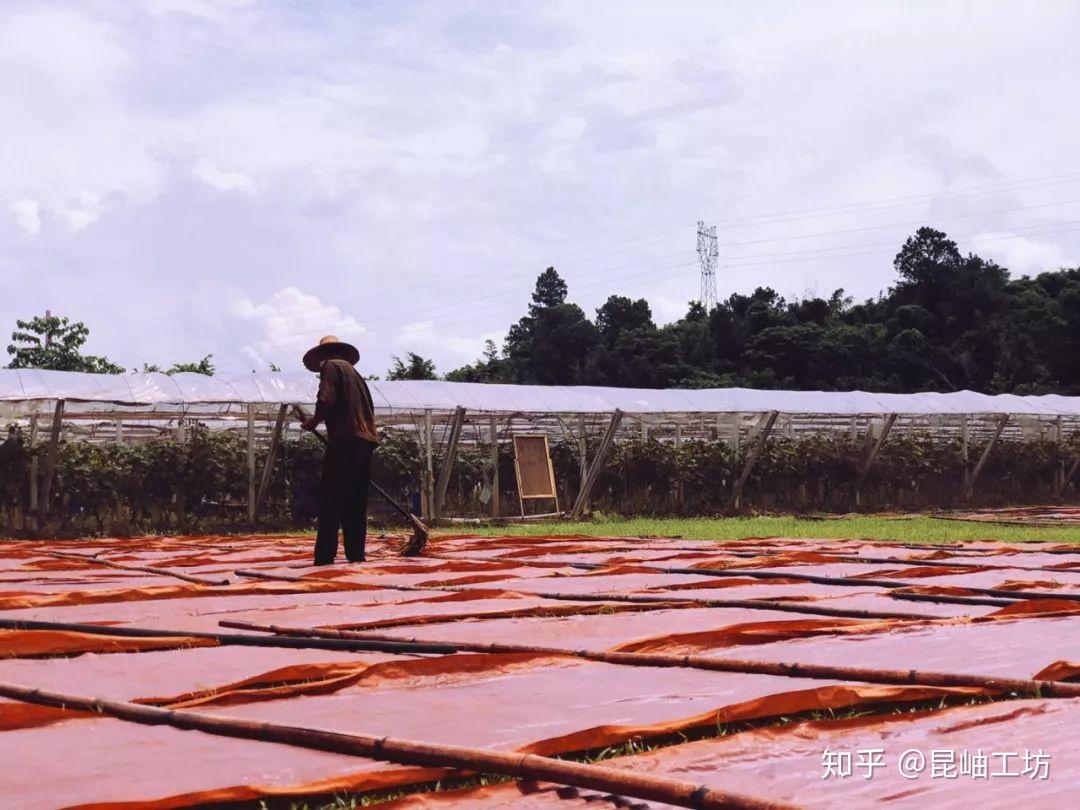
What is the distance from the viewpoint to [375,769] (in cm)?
237

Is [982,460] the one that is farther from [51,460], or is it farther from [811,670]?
[811,670]

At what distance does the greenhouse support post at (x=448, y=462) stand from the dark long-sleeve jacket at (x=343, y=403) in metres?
6.14

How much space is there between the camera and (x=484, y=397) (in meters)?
22.1

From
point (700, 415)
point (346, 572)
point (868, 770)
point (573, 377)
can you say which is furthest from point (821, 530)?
point (573, 377)

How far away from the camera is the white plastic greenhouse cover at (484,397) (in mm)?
16812

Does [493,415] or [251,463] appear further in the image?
[493,415]

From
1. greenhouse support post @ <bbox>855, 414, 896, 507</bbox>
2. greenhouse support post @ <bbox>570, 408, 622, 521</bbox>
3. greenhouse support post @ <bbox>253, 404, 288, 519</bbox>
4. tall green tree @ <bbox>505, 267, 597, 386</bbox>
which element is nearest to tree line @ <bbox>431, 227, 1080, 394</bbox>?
tall green tree @ <bbox>505, 267, 597, 386</bbox>

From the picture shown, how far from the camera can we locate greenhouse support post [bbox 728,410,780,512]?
55.6 ft

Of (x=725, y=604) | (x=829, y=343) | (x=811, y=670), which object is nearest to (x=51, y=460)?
(x=725, y=604)

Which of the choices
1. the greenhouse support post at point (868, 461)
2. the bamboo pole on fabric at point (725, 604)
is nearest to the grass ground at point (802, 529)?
the greenhouse support post at point (868, 461)

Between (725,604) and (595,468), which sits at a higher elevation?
(595,468)

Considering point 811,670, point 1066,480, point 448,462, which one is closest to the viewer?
point 811,670

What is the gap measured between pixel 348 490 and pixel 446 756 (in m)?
Result: 5.61

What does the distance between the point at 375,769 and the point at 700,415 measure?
16155 mm
